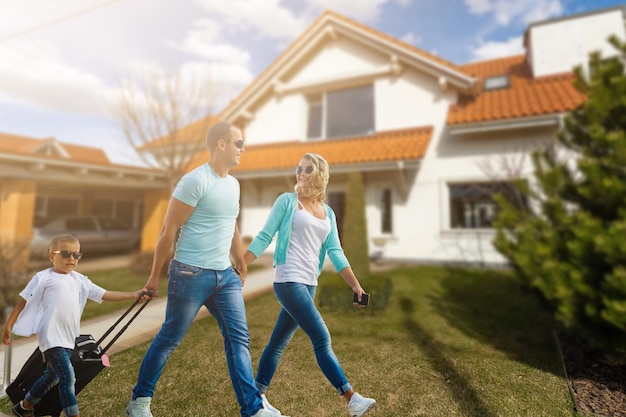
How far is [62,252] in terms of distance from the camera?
2.09m

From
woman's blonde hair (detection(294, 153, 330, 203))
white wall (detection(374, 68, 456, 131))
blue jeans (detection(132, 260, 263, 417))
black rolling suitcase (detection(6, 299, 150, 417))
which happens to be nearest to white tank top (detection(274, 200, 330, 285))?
woman's blonde hair (detection(294, 153, 330, 203))

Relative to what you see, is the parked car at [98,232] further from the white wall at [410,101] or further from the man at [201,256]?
the man at [201,256]

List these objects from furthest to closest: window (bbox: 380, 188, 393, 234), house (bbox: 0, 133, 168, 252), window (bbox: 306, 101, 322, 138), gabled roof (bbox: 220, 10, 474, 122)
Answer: window (bbox: 306, 101, 322, 138), window (bbox: 380, 188, 393, 234), gabled roof (bbox: 220, 10, 474, 122), house (bbox: 0, 133, 168, 252)

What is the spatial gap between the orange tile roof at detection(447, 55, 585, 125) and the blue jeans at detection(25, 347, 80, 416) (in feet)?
38.1

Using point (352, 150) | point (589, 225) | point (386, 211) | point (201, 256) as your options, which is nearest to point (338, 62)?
point (352, 150)

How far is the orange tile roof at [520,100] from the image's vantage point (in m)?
9.98

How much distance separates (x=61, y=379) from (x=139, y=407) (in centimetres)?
56

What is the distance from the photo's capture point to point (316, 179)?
245 centimetres

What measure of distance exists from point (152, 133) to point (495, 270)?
1068 centimetres

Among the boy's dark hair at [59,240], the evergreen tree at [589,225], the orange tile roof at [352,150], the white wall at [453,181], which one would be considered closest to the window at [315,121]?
the orange tile roof at [352,150]

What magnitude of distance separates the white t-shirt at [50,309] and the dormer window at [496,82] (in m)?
14.7

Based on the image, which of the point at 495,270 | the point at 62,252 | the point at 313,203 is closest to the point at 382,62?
the point at 495,270

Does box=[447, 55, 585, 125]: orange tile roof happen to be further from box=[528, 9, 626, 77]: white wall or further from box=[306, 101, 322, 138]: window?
box=[306, 101, 322, 138]: window

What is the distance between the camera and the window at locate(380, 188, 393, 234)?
1246 centimetres
